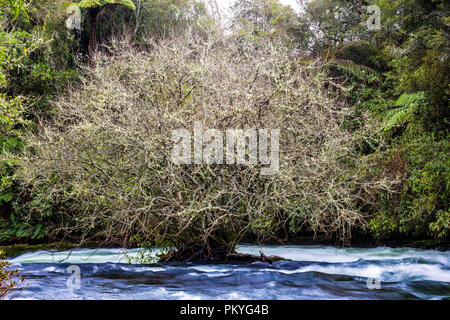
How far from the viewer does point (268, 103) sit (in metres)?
7.75

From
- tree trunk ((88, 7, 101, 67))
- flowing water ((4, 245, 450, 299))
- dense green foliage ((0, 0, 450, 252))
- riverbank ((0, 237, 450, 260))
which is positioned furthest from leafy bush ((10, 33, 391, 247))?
tree trunk ((88, 7, 101, 67))

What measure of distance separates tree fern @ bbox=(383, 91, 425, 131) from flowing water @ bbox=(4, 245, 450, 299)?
3654 millimetres

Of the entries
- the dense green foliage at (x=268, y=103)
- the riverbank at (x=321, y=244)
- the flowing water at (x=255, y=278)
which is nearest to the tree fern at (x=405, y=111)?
the dense green foliage at (x=268, y=103)

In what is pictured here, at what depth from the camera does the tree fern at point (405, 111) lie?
11688 millimetres

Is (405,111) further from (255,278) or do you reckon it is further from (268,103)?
(255,278)

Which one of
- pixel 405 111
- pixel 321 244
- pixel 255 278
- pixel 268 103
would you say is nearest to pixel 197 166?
pixel 268 103

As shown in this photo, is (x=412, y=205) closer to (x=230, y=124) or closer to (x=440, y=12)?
(x=440, y=12)

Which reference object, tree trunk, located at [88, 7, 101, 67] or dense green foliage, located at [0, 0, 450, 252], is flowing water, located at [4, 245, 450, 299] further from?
tree trunk, located at [88, 7, 101, 67]

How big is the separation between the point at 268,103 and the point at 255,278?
308 centimetres

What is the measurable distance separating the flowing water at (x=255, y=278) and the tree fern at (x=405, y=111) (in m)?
3.65

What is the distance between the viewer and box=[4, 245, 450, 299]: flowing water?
6902 millimetres

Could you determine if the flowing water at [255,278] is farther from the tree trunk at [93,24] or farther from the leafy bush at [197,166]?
the tree trunk at [93,24]
